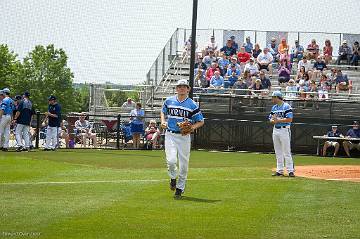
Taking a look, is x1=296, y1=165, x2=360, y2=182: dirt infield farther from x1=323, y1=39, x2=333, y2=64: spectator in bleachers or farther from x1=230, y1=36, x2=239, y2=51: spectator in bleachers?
x1=230, y1=36, x2=239, y2=51: spectator in bleachers

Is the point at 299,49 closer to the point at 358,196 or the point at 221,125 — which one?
the point at 221,125

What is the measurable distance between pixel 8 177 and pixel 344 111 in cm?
1570

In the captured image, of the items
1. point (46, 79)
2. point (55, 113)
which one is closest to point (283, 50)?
point (55, 113)

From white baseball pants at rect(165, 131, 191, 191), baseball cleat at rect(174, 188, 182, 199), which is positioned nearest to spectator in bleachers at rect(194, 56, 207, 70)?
white baseball pants at rect(165, 131, 191, 191)

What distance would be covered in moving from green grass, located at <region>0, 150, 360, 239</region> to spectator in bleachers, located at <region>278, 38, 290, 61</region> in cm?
1351

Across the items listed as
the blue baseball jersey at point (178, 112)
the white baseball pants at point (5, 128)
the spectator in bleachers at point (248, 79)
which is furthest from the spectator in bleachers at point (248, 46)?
the blue baseball jersey at point (178, 112)

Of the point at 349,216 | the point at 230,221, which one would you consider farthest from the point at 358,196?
the point at 230,221

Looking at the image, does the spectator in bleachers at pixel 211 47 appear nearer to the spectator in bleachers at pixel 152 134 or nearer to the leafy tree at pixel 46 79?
the spectator in bleachers at pixel 152 134

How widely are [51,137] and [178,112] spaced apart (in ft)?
43.5

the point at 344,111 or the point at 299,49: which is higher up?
the point at 299,49

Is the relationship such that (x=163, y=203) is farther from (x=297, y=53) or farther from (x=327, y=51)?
(x=327, y=51)

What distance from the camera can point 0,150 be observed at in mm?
25344

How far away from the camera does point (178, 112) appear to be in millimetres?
13648

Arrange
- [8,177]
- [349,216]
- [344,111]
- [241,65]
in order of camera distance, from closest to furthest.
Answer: [349,216], [8,177], [344,111], [241,65]
